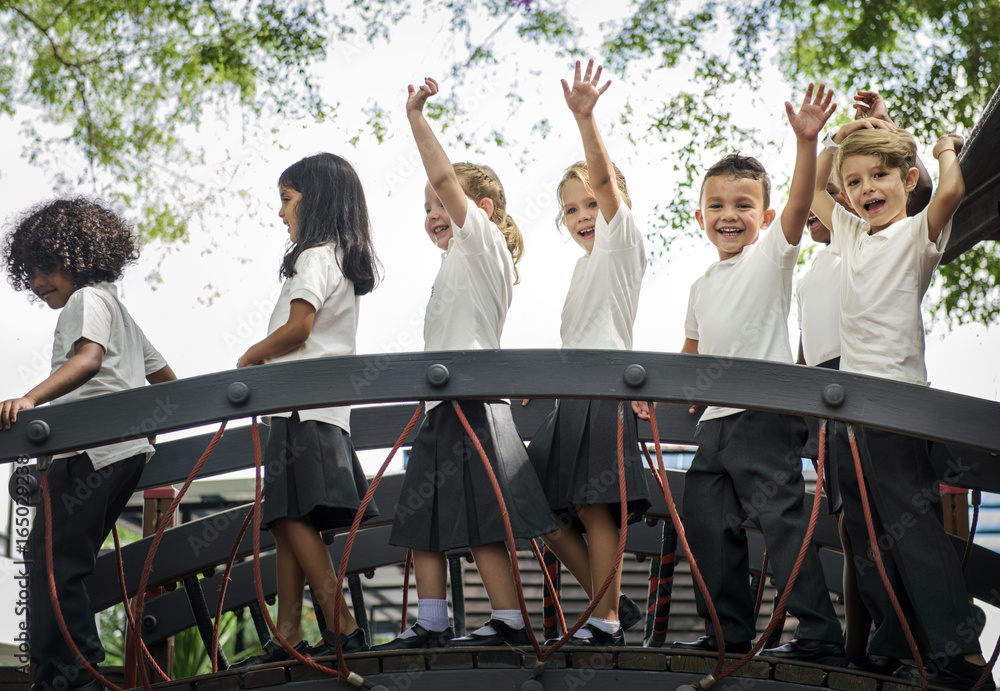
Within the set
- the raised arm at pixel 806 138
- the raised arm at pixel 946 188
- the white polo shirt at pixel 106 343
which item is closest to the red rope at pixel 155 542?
the white polo shirt at pixel 106 343

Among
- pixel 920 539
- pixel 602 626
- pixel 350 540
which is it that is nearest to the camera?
pixel 350 540

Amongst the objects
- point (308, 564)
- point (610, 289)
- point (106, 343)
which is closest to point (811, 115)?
point (610, 289)

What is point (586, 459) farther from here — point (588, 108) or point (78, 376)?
point (78, 376)

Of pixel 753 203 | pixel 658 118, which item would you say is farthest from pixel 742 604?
pixel 658 118

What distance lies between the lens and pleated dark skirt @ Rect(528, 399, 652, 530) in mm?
2295

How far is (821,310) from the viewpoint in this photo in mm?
2939

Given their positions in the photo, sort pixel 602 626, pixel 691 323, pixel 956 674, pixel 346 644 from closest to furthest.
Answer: pixel 956 674, pixel 602 626, pixel 346 644, pixel 691 323

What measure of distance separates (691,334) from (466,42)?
16.5 feet

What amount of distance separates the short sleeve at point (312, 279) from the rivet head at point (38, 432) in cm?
70

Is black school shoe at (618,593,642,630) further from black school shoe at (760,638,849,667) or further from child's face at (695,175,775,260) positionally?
child's face at (695,175,775,260)

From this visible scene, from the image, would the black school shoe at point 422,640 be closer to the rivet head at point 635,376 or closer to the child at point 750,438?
the child at point 750,438

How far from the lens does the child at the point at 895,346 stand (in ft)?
6.51

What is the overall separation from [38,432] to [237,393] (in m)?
0.40

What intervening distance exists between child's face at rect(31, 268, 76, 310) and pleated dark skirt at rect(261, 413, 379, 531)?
2.71ft
